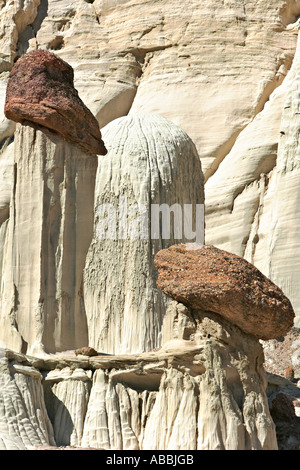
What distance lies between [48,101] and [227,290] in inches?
171

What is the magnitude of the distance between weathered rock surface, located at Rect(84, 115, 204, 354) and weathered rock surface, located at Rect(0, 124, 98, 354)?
3083mm

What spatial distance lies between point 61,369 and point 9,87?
184 inches

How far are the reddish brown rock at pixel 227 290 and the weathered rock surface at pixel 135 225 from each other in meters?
4.33

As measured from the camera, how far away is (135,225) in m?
22.5

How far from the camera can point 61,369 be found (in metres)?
17.5

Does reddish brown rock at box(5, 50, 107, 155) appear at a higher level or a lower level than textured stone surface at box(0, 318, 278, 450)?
higher

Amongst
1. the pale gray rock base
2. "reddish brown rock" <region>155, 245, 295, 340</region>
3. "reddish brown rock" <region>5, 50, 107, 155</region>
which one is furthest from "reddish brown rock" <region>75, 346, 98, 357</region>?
"reddish brown rock" <region>5, 50, 107, 155</region>

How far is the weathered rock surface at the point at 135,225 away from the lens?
21953 mm

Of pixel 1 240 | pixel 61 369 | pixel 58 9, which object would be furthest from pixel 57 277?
pixel 58 9

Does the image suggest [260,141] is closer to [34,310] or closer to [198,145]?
[198,145]

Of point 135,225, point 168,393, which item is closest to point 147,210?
point 135,225

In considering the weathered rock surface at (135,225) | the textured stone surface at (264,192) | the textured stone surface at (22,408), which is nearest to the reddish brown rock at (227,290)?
the textured stone surface at (22,408)

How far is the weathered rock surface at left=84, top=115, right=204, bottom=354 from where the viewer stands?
72.0 ft

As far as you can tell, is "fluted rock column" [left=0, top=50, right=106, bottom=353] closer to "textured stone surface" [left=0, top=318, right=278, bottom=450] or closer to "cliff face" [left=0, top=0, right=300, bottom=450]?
"cliff face" [left=0, top=0, right=300, bottom=450]
